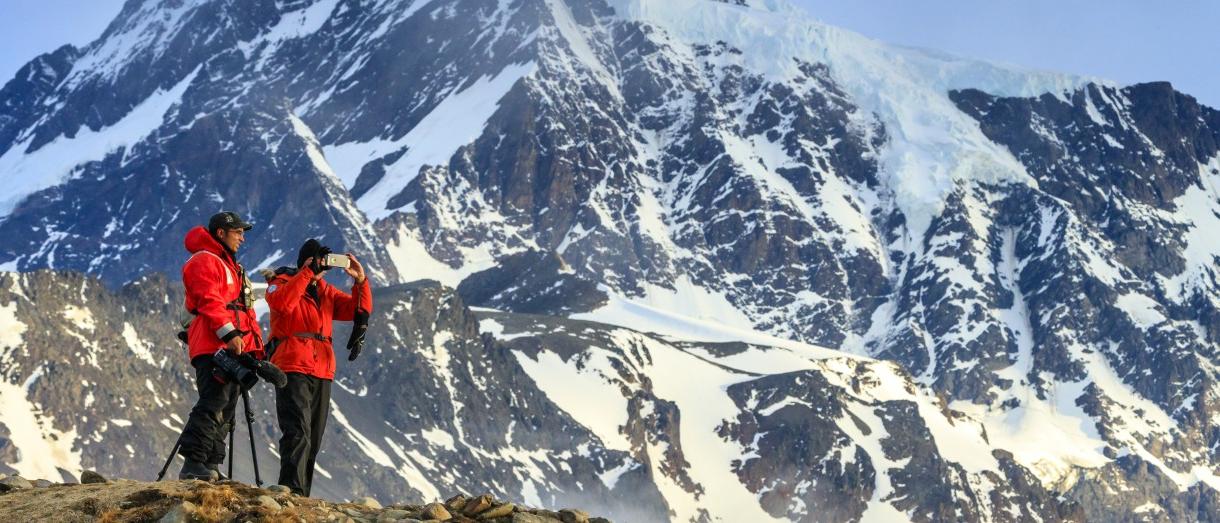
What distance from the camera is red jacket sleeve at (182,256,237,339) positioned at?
32.2 metres

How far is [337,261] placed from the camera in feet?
112

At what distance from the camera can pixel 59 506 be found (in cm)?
2927

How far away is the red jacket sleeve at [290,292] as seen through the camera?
34312mm

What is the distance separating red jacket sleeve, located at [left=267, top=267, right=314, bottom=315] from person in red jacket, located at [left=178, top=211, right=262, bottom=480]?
1201 millimetres

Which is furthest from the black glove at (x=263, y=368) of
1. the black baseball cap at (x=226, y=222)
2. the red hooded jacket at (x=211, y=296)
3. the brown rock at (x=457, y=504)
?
the brown rock at (x=457, y=504)

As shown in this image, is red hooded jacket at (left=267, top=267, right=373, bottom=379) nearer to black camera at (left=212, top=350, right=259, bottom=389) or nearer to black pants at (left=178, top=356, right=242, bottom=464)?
black pants at (left=178, top=356, right=242, bottom=464)

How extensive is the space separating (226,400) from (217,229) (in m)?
2.58

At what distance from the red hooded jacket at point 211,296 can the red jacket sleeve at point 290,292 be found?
111cm

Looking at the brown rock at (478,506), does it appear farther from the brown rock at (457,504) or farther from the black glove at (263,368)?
the black glove at (263,368)

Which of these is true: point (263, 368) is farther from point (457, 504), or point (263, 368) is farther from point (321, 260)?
point (457, 504)

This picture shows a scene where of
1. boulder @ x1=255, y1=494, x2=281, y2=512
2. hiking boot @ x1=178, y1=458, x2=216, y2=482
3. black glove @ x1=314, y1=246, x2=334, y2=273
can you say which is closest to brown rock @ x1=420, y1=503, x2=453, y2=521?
boulder @ x1=255, y1=494, x2=281, y2=512

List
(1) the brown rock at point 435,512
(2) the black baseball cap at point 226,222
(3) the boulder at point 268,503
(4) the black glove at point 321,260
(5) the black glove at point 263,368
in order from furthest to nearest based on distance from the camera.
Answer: (4) the black glove at point 321,260 → (2) the black baseball cap at point 226,222 → (5) the black glove at point 263,368 → (1) the brown rock at point 435,512 → (3) the boulder at point 268,503

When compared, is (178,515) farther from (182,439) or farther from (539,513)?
(539,513)

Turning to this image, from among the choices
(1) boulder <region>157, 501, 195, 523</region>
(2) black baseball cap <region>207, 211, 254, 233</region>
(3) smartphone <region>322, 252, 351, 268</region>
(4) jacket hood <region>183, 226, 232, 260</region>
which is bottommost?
(1) boulder <region>157, 501, 195, 523</region>
